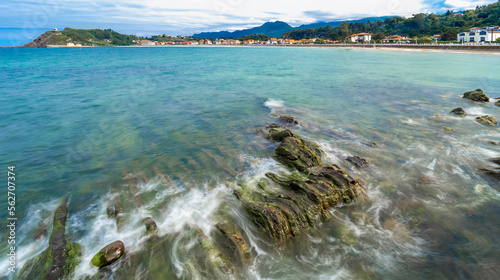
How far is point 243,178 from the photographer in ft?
42.4

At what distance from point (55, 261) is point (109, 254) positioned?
186 centimetres

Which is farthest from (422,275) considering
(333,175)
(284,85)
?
(284,85)

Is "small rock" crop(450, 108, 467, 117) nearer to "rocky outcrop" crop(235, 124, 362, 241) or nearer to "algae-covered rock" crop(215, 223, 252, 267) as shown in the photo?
"rocky outcrop" crop(235, 124, 362, 241)

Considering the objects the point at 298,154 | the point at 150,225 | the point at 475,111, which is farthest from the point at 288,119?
the point at 475,111

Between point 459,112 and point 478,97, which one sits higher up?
point 478,97

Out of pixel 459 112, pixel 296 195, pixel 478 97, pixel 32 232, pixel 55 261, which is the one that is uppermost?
pixel 478 97

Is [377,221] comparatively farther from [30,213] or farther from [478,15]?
[478,15]

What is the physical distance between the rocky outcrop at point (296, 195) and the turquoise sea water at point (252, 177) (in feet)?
1.74

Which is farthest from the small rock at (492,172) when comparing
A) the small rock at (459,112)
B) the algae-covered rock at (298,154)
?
the small rock at (459,112)

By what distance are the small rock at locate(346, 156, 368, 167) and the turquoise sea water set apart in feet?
1.43

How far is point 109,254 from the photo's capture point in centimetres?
817

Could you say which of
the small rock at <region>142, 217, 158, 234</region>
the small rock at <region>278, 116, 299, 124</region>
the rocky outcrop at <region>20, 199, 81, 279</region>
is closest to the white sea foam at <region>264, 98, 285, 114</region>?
the small rock at <region>278, 116, 299, 124</region>

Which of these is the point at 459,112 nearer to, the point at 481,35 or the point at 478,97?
the point at 478,97

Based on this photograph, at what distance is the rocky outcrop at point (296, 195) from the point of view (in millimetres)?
9406
